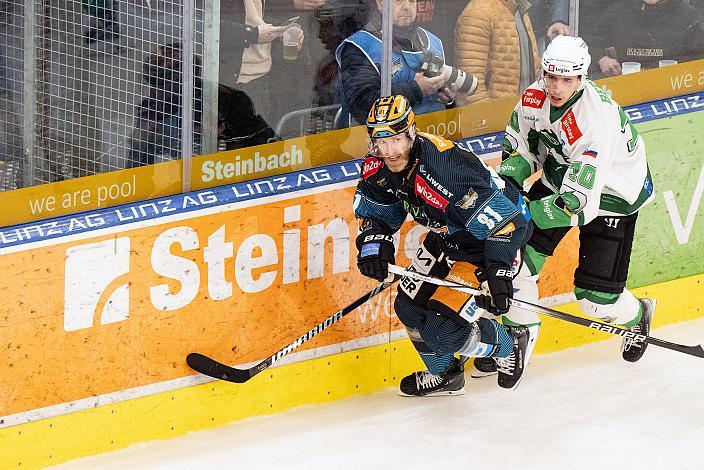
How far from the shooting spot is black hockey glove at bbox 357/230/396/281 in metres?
4.45

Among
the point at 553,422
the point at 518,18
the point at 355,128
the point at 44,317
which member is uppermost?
the point at 518,18

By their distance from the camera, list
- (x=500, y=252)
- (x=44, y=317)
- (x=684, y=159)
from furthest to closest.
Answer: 1. (x=684, y=159)
2. (x=500, y=252)
3. (x=44, y=317)

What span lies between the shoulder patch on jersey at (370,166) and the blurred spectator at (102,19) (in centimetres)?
95

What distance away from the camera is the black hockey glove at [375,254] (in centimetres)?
445

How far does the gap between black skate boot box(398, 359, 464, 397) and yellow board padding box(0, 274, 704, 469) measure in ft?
0.42

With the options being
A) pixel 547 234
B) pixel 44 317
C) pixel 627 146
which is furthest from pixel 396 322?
pixel 44 317

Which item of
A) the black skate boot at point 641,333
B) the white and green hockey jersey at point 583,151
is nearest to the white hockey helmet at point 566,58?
the white and green hockey jersey at point 583,151

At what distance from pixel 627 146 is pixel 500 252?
0.73 metres

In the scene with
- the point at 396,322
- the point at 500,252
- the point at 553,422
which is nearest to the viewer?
the point at 500,252

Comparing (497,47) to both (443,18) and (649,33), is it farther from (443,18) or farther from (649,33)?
(649,33)

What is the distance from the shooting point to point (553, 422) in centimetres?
471

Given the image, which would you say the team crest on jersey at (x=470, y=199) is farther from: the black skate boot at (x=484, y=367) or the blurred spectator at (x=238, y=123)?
the black skate boot at (x=484, y=367)

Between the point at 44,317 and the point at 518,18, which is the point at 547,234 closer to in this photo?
the point at 518,18

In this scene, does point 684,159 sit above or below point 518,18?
below
